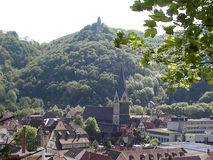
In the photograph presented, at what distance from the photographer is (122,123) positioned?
254 ft

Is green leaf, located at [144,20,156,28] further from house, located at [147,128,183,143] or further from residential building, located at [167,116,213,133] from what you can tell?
residential building, located at [167,116,213,133]

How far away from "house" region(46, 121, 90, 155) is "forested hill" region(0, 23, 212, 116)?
72162 millimetres

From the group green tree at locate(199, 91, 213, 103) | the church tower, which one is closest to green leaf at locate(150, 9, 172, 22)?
the church tower

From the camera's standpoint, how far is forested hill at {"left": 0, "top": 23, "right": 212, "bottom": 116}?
13700 centimetres

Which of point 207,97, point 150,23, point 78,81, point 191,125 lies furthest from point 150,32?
point 78,81

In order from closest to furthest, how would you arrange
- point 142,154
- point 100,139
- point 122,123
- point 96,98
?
→ point 142,154, point 100,139, point 122,123, point 96,98

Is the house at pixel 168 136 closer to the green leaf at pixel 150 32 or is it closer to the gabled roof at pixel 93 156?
the gabled roof at pixel 93 156

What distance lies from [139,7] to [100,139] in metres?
60.5

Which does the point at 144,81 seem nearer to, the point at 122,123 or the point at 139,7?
the point at 122,123

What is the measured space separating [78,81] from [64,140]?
108m

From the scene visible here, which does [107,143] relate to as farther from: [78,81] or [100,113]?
[78,81]

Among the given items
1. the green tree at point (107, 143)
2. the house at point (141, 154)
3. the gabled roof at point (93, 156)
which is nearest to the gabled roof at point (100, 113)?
the green tree at point (107, 143)

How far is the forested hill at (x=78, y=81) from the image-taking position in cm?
13700

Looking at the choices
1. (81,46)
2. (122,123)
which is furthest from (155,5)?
(81,46)
